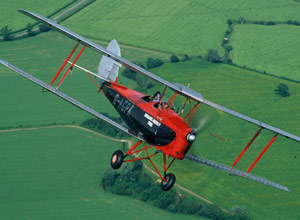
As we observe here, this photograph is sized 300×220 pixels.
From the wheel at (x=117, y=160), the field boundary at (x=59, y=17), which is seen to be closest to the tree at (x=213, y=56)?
the field boundary at (x=59, y=17)

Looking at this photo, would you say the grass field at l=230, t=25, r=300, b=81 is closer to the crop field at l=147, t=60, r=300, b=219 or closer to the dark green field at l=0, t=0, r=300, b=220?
the dark green field at l=0, t=0, r=300, b=220

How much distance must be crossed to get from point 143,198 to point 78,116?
1529 cm

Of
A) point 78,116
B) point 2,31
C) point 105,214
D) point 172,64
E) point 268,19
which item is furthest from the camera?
point 268,19

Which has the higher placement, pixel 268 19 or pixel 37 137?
pixel 268 19

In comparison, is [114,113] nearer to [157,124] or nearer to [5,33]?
[5,33]

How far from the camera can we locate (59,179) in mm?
62062

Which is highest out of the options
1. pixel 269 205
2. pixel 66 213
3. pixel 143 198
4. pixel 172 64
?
pixel 172 64

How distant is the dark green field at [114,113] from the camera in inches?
2336

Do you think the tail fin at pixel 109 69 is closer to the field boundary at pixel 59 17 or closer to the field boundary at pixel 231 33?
the field boundary at pixel 231 33

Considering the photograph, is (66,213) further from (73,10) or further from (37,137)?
(73,10)

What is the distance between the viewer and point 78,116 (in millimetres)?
71562

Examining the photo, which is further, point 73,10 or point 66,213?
point 73,10

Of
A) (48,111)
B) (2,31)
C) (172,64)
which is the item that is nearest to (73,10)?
(2,31)

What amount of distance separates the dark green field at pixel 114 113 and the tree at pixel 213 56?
1.23m
